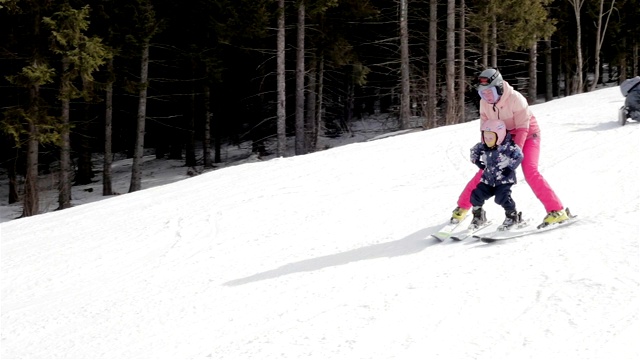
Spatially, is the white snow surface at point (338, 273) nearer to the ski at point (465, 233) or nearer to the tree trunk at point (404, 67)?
the ski at point (465, 233)

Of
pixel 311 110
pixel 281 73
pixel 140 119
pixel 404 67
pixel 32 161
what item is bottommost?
pixel 32 161

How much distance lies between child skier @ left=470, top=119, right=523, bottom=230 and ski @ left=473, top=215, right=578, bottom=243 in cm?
9

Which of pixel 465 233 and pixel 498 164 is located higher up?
pixel 498 164

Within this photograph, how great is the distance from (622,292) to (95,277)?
533 centimetres

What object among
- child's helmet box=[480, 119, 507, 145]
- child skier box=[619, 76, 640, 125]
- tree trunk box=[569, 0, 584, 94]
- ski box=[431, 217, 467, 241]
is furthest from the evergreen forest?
child's helmet box=[480, 119, 507, 145]

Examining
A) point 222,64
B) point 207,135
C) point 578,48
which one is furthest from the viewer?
point 578,48

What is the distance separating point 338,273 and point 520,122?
7.88ft

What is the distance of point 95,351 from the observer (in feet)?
16.5

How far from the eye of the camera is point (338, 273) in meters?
5.78

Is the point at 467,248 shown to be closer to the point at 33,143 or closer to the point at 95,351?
the point at 95,351

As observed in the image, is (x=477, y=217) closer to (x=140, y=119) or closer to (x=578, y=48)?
(x=140, y=119)

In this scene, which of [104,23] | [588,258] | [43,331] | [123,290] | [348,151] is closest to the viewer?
[588,258]

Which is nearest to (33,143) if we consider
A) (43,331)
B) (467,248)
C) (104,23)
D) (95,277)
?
(104,23)

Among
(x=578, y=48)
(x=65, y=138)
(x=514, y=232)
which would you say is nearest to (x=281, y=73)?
(x=65, y=138)
